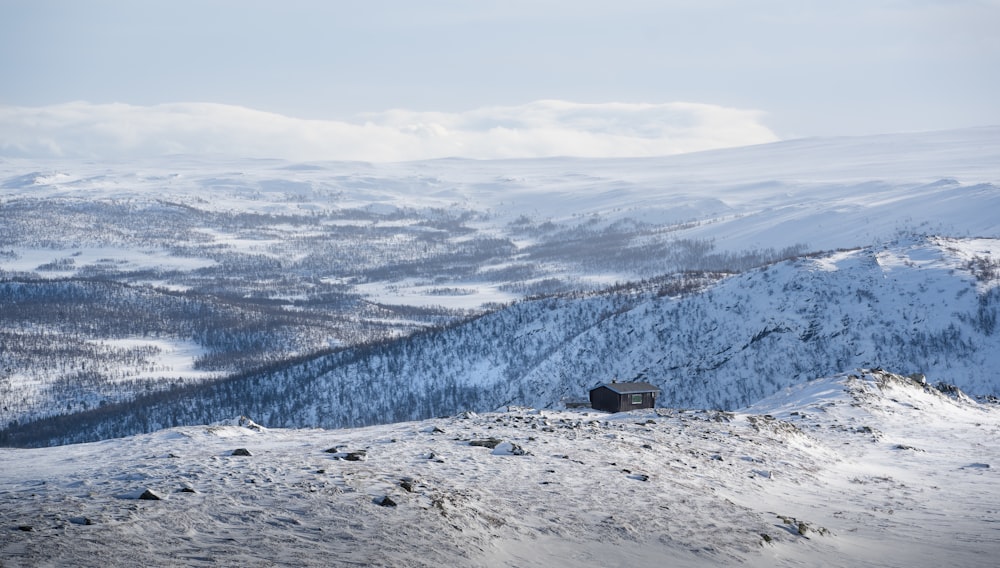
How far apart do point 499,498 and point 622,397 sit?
33.0 meters

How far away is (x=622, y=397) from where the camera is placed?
2313 inches

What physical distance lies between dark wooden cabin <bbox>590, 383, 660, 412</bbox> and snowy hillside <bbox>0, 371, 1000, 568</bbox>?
1563cm

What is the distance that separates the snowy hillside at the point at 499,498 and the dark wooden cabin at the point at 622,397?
51.3 feet

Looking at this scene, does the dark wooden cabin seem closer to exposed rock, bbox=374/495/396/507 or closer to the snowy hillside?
the snowy hillside

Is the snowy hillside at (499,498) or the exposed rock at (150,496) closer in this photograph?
the snowy hillside at (499,498)

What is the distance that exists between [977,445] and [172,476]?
38272 millimetres

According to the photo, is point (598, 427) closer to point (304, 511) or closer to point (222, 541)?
point (304, 511)

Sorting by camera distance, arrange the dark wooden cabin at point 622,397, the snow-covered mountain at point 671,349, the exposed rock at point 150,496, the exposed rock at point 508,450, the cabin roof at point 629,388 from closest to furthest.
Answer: the exposed rock at point 150,496
the exposed rock at point 508,450
the dark wooden cabin at point 622,397
the cabin roof at point 629,388
the snow-covered mountain at point 671,349

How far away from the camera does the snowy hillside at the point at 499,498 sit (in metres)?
21.8

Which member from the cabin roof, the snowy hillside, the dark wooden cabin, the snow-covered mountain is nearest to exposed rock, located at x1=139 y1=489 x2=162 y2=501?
the snowy hillside

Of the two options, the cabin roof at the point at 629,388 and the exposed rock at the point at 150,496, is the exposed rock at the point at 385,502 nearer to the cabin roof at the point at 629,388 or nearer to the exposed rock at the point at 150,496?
the exposed rock at the point at 150,496

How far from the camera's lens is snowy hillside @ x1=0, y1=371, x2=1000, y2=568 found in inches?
857

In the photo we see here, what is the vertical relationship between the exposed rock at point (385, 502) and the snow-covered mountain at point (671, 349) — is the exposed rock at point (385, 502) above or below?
above

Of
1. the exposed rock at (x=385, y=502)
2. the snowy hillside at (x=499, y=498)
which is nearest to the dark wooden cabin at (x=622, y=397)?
the snowy hillside at (x=499, y=498)
